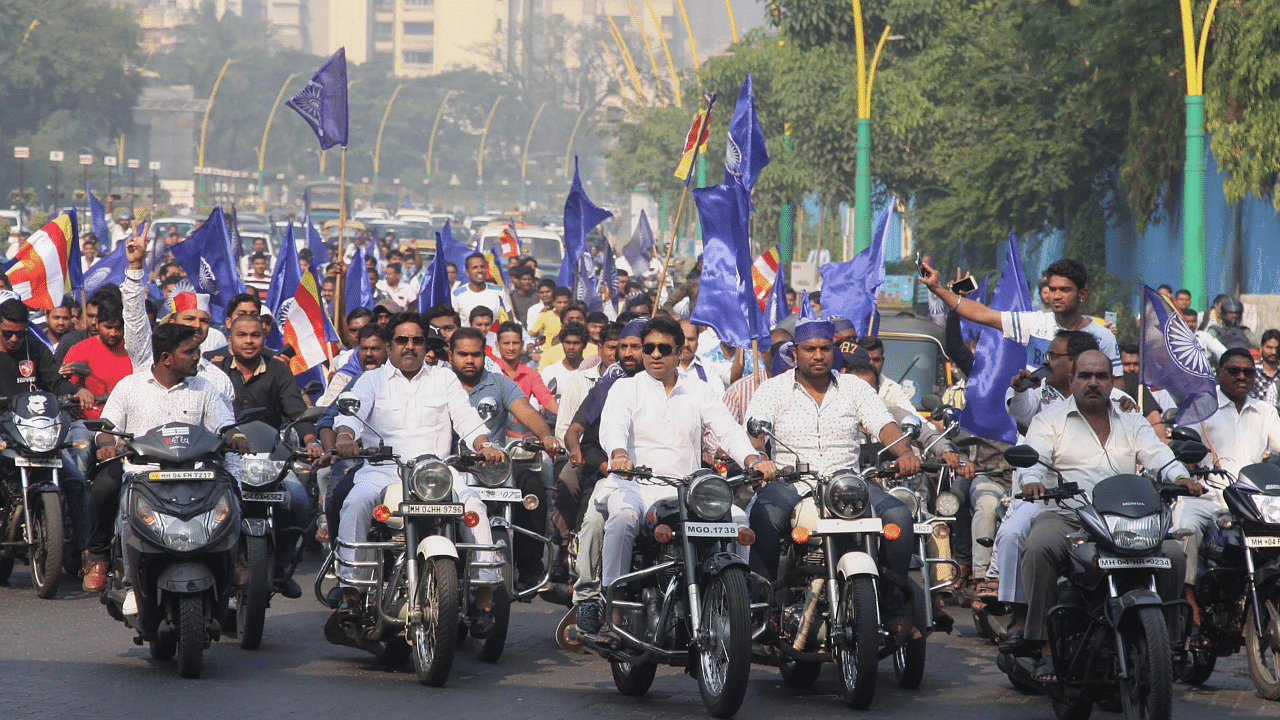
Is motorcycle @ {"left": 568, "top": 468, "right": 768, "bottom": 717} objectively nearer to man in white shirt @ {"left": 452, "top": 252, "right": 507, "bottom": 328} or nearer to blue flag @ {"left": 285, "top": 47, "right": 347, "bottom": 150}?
blue flag @ {"left": 285, "top": 47, "right": 347, "bottom": 150}

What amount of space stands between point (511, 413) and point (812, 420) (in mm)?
2381

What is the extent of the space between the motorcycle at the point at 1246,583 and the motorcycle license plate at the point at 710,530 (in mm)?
2045

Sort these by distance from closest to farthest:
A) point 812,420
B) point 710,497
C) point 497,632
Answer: point 710,497
point 812,420
point 497,632

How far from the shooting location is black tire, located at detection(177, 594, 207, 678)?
7746 millimetres

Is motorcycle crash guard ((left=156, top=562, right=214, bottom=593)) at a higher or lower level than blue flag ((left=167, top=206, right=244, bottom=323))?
lower

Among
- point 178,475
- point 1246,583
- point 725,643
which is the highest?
point 178,475

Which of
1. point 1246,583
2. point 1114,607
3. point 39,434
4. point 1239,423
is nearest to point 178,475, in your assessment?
point 39,434

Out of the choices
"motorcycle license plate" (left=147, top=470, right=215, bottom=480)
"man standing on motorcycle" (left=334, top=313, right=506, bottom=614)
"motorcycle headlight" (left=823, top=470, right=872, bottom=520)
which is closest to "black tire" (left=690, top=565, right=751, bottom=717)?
"motorcycle headlight" (left=823, top=470, right=872, bottom=520)

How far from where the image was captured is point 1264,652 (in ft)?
26.2

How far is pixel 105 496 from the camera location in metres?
9.03

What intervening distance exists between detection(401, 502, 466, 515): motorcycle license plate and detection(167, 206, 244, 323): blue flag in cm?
907

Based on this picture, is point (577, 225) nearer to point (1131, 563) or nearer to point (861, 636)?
point (861, 636)

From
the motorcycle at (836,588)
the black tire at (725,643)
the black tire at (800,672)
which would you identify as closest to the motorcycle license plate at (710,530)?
the black tire at (725,643)

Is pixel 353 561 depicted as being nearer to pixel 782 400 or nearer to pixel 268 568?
pixel 268 568
